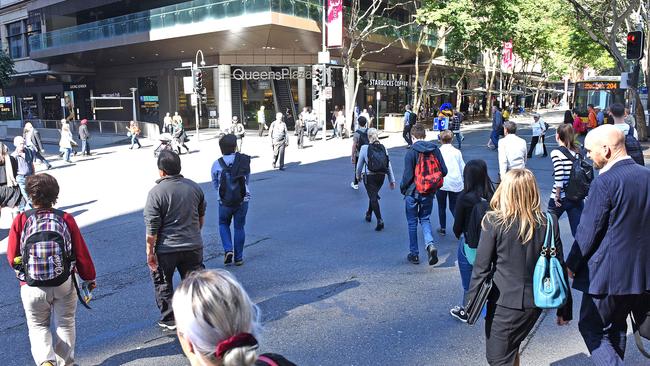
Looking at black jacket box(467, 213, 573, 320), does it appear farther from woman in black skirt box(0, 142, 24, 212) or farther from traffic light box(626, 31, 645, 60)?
traffic light box(626, 31, 645, 60)

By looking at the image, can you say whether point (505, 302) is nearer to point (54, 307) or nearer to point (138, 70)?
point (54, 307)

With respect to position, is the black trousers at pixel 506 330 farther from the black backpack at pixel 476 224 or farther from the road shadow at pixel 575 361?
the road shadow at pixel 575 361

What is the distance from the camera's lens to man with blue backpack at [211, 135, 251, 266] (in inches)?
251

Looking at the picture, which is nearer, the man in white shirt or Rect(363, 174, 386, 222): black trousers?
the man in white shirt

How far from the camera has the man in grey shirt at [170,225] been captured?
175 inches

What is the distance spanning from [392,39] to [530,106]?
53483mm

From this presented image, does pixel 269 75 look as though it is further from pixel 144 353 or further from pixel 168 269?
pixel 144 353

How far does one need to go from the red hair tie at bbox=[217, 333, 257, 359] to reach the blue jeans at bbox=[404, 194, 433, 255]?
5188 millimetres

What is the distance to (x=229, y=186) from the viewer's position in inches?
251

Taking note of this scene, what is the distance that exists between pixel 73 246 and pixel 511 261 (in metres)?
3.08

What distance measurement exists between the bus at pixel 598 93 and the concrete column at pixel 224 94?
21.9m

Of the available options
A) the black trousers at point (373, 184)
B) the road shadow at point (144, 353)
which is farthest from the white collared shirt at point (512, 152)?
the road shadow at point (144, 353)

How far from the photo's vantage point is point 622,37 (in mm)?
29922

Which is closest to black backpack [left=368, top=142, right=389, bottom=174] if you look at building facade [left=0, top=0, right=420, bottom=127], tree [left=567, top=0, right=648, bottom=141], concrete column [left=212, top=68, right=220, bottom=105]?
tree [left=567, top=0, right=648, bottom=141]
